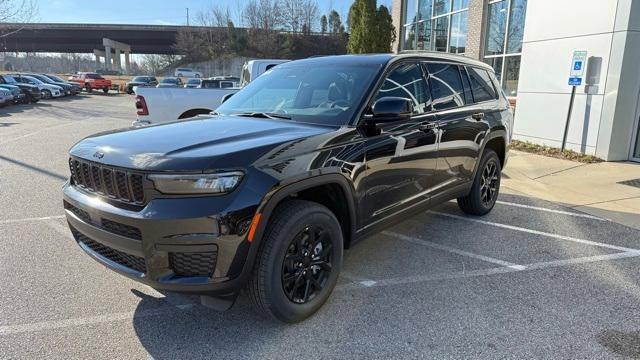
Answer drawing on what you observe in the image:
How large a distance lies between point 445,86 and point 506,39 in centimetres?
1075

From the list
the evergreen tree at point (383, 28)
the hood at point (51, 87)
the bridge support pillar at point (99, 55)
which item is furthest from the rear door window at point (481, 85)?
the bridge support pillar at point (99, 55)

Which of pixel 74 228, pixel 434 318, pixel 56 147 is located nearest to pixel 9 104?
pixel 56 147

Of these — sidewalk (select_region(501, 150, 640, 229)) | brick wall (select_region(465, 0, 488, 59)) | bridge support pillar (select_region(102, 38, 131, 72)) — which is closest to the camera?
sidewalk (select_region(501, 150, 640, 229))

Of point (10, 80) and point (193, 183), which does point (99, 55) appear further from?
point (193, 183)

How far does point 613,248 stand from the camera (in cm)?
466

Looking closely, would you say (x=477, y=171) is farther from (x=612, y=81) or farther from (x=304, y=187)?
(x=612, y=81)

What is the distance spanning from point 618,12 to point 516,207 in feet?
17.4

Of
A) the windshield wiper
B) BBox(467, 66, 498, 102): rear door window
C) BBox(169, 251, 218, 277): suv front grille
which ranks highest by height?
BBox(467, 66, 498, 102): rear door window

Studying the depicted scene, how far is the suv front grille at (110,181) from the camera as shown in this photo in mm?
2613

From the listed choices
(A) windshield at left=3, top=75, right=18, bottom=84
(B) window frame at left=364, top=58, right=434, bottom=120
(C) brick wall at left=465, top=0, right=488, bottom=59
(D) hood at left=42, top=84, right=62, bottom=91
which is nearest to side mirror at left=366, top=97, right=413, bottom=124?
(B) window frame at left=364, top=58, right=434, bottom=120

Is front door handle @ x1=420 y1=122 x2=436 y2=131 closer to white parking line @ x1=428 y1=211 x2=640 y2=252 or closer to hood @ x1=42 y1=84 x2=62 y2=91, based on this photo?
white parking line @ x1=428 y1=211 x2=640 y2=252

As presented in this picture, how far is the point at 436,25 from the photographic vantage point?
1870 centimetres

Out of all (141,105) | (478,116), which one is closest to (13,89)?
(141,105)

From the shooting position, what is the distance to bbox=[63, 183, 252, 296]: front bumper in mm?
2475
